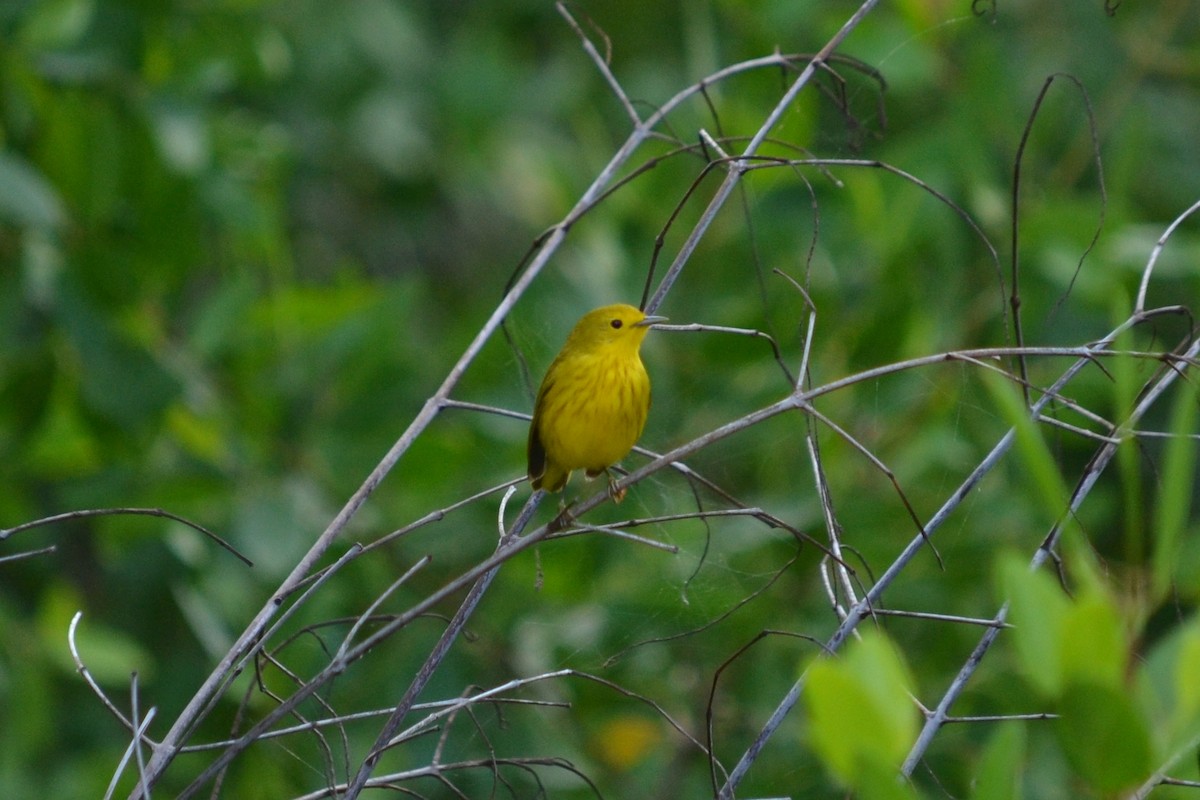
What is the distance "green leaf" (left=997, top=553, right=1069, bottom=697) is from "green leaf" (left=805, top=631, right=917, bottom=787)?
0.12 meters

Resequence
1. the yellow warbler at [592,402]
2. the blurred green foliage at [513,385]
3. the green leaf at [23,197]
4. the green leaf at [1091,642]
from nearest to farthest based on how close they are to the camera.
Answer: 1. the green leaf at [1091,642]
2. the yellow warbler at [592,402]
3. the green leaf at [23,197]
4. the blurred green foliage at [513,385]

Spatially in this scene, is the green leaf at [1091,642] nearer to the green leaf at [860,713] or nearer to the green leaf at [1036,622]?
the green leaf at [1036,622]

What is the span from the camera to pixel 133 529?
15.6ft

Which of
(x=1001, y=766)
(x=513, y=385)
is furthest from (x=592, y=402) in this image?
(x=1001, y=766)

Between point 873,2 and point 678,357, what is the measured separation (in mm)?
3046

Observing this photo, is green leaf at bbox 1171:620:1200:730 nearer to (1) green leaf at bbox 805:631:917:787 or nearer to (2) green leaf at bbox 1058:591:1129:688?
(2) green leaf at bbox 1058:591:1129:688

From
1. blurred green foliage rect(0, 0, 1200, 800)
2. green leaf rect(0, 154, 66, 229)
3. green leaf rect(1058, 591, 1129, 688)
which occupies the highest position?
green leaf rect(1058, 591, 1129, 688)

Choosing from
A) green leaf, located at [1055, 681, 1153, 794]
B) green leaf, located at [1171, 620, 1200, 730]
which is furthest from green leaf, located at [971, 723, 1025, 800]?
green leaf, located at [1171, 620, 1200, 730]

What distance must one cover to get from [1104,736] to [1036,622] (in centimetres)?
12

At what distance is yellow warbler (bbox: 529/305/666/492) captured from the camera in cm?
319

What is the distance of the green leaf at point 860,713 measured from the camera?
3.95 feet

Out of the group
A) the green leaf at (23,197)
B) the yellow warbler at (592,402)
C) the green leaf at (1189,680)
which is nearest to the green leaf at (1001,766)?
the green leaf at (1189,680)

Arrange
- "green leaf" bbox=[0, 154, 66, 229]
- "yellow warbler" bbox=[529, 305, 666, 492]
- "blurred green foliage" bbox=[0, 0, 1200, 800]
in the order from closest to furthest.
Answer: "yellow warbler" bbox=[529, 305, 666, 492]
"green leaf" bbox=[0, 154, 66, 229]
"blurred green foliage" bbox=[0, 0, 1200, 800]

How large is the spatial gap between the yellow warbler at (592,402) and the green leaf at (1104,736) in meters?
1.84
